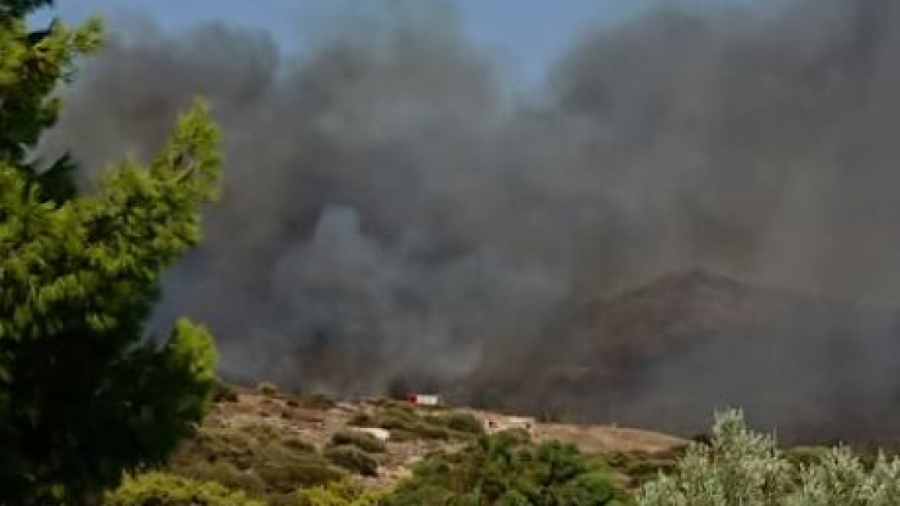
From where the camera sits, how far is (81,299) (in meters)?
11.5

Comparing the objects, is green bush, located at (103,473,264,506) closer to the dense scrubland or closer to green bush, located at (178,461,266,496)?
green bush, located at (178,461,266,496)

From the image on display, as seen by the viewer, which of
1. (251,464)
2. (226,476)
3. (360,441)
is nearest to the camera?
(226,476)

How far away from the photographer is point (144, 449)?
12.8 metres

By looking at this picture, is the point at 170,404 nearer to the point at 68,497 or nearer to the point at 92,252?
the point at 68,497

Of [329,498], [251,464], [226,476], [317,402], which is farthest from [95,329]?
[317,402]

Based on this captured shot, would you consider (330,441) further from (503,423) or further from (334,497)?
(503,423)

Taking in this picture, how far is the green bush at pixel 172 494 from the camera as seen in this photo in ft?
115

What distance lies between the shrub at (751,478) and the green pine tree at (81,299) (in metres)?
5.81

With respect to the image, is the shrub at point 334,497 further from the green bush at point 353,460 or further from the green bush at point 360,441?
the green bush at point 360,441

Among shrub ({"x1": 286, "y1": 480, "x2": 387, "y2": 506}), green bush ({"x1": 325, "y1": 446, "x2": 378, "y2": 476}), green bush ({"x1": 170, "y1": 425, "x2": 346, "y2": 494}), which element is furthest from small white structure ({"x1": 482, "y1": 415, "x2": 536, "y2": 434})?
shrub ({"x1": 286, "y1": 480, "x2": 387, "y2": 506})

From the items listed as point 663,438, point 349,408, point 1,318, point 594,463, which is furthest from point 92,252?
point 663,438

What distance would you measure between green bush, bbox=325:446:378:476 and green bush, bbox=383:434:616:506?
2780 cm

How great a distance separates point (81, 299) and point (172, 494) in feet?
85.4

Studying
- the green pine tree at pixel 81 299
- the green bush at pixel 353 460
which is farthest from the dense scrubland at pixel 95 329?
the green bush at pixel 353 460
